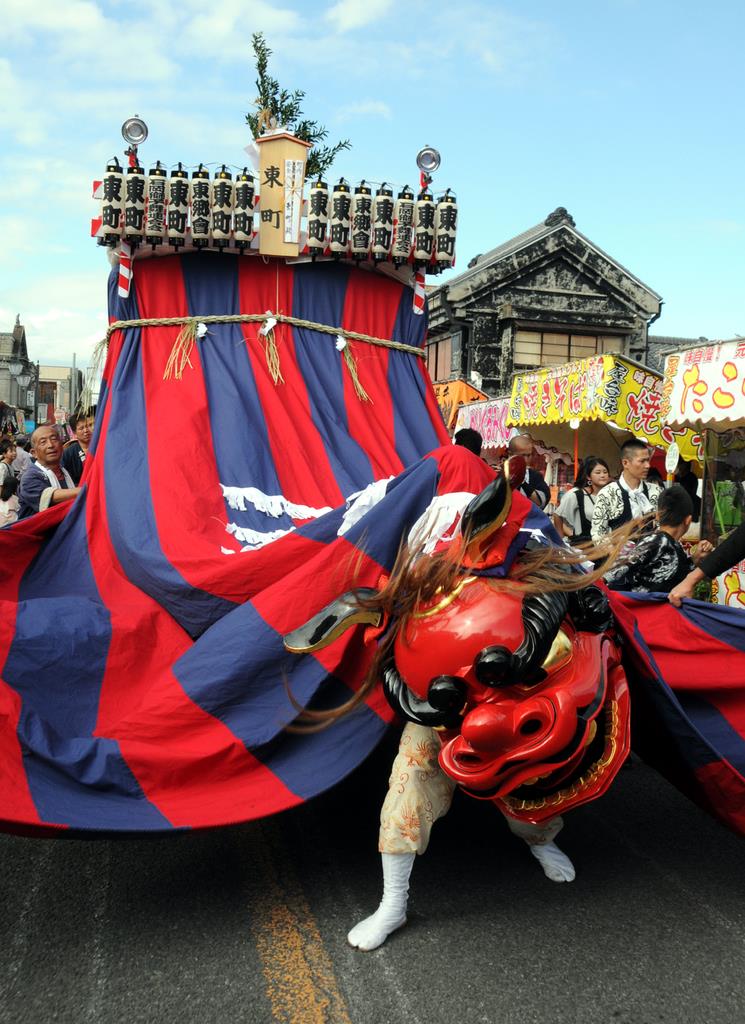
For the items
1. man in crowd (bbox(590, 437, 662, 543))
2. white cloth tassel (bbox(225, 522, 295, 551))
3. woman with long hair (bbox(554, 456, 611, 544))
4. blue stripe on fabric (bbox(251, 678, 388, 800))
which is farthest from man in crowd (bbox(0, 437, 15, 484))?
blue stripe on fabric (bbox(251, 678, 388, 800))

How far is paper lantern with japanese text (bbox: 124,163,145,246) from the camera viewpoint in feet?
14.6

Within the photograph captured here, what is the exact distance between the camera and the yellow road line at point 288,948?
86.8 inches

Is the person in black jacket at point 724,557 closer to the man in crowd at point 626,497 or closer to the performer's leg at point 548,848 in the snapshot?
the performer's leg at point 548,848

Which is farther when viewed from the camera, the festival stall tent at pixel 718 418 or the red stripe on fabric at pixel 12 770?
the festival stall tent at pixel 718 418

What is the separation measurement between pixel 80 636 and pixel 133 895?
85 cm

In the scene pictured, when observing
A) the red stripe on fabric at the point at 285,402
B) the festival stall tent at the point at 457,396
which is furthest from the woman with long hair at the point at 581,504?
the festival stall tent at the point at 457,396

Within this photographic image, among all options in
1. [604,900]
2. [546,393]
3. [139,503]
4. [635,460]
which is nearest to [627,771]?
[604,900]

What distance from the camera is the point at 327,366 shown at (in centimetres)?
471

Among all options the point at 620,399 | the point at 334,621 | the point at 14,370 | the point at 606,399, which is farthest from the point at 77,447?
the point at 14,370

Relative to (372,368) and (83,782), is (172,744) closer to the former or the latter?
(83,782)

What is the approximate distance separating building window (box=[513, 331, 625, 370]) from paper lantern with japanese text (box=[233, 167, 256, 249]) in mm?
16031

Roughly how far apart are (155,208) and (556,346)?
671 inches

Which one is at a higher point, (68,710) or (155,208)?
(155,208)

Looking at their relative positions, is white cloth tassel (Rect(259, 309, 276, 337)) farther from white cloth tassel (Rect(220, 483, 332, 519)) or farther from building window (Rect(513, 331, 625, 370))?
building window (Rect(513, 331, 625, 370))
